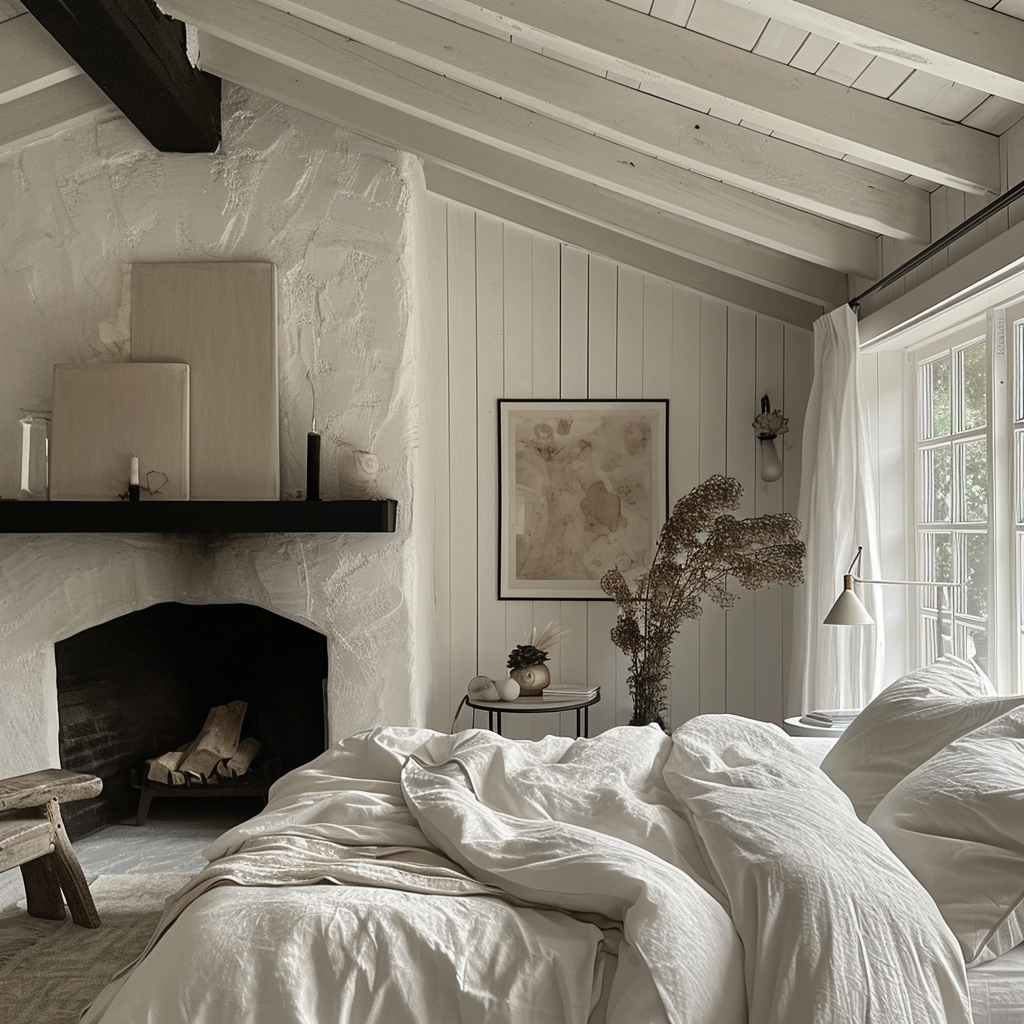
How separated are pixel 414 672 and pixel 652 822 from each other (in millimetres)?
2117

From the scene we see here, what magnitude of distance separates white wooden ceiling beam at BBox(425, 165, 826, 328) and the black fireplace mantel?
5.37ft

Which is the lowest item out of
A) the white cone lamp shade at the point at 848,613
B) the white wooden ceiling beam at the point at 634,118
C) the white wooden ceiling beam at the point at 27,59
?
the white cone lamp shade at the point at 848,613

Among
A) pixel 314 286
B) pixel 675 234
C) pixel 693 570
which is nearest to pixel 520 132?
pixel 675 234

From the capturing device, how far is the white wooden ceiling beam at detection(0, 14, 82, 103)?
3.36 meters

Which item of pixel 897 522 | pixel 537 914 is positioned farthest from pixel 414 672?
pixel 537 914

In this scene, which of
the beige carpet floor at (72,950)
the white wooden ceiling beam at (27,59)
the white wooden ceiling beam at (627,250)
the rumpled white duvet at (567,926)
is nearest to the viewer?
the rumpled white duvet at (567,926)

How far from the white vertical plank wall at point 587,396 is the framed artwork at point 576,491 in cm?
6

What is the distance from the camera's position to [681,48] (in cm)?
264

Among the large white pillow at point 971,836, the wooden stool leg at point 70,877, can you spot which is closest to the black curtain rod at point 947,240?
the large white pillow at point 971,836

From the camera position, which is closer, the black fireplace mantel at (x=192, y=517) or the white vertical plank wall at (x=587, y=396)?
the black fireplace mantel at (x=192, y=517)

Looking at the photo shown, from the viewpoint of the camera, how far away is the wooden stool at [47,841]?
9.93 ft

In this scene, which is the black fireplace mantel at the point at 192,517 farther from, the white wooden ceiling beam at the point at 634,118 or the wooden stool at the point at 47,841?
the white wooden ceiling beam at the point at 634,118

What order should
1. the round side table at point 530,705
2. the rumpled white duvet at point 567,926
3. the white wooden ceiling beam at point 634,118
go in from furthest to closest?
the round side table at point 530,705, the white wooden ceiling beam at point 634,118, the rumpled white duvet at point 567,926

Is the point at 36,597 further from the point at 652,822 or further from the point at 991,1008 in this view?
the point at 991,1008
